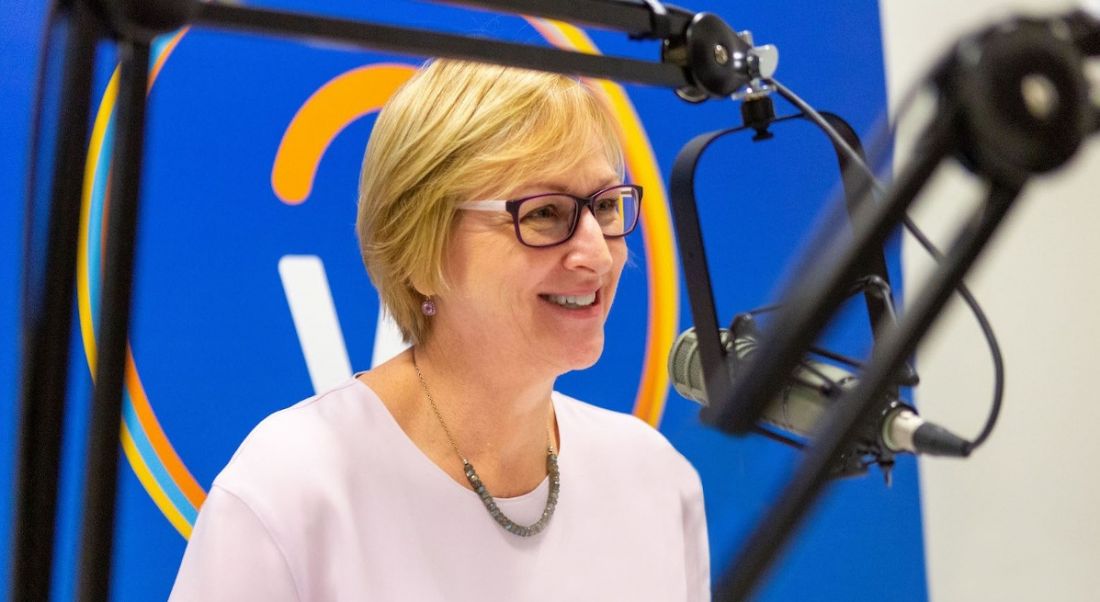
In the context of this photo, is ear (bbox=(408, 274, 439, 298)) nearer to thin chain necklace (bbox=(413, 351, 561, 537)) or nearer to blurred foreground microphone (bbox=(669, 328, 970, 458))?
thin chain necklace (bbox=(413, 351, 561, 537))

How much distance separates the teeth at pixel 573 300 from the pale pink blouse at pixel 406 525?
22cm

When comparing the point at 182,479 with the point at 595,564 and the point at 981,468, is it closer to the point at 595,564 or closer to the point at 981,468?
the point at 595,564

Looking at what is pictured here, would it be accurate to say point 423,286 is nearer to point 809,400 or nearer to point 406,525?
point 406,525

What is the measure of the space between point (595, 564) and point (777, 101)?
1199 millimetres

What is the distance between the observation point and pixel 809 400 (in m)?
0.46

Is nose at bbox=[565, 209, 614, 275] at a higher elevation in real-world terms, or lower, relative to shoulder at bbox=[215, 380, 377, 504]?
higher

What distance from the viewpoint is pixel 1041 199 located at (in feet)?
7.65

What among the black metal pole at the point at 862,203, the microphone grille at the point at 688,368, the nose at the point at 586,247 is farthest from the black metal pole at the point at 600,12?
the nose at the point at 586,247

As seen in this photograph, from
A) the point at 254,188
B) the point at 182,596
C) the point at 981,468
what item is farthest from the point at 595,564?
the point at 981,468

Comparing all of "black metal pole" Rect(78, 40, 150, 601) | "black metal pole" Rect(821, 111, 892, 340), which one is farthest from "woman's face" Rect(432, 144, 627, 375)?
"black metal pole" Rect(78, 40, 150, 601)

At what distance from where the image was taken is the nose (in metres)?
1.21

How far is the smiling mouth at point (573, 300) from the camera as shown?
1.23 meters

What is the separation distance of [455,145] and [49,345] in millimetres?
923

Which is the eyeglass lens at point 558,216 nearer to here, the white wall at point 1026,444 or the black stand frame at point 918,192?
the black stand frame at point 918,192
